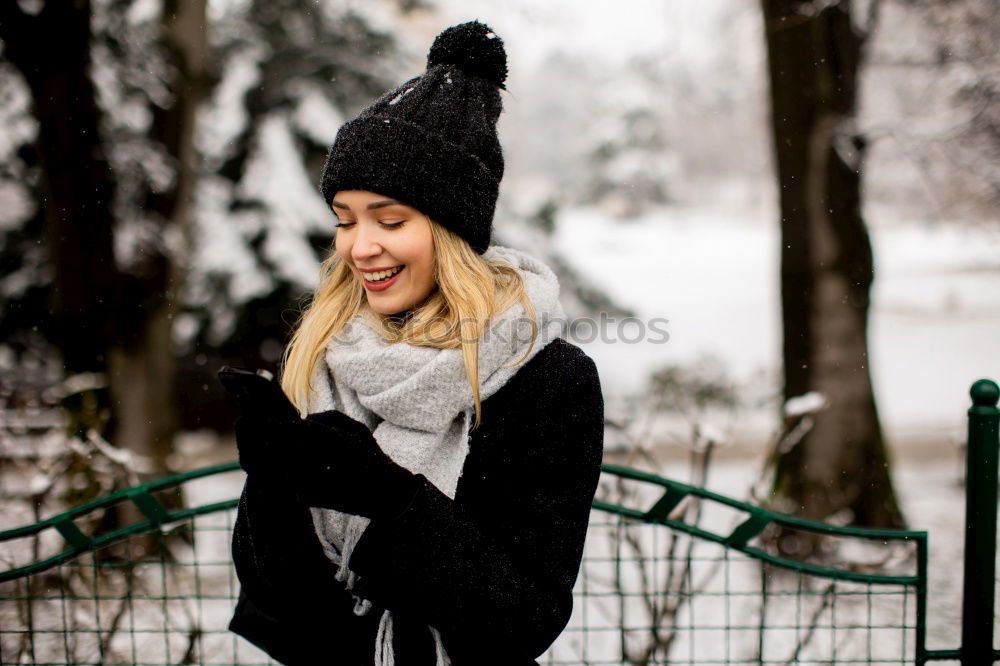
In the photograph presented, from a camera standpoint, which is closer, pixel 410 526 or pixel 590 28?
pixel 410 526

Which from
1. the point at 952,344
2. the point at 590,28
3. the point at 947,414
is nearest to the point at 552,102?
the point at 590,28

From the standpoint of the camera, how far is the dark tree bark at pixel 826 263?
4590 mm

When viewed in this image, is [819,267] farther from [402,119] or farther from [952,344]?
[952,344]

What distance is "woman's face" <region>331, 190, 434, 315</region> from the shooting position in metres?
1.53

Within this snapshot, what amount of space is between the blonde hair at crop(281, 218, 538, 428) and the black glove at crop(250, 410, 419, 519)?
0.83 ft

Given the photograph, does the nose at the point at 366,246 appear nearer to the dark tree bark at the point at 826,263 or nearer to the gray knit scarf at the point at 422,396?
the gray knit scarf at the point at 422,396

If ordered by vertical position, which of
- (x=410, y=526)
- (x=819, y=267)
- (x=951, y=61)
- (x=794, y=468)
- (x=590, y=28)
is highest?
(x=590, y=28)

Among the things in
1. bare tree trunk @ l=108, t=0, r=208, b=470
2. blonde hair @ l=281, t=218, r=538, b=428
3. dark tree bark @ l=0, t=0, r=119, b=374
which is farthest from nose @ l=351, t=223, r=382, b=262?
bare tree trunk @ l=108, t=0, r=208, b=470

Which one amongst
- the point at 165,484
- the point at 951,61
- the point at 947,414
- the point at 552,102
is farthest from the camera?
the point at 552,102

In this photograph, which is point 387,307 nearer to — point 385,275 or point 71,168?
point 385,275

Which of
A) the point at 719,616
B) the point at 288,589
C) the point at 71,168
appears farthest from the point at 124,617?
the point at 288,589

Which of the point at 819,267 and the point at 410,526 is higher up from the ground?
the point at 819,267

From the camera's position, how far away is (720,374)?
10250 millimetres

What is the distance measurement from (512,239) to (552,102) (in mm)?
12547
